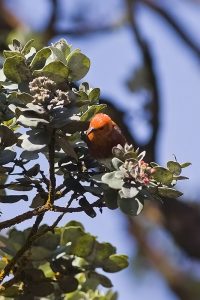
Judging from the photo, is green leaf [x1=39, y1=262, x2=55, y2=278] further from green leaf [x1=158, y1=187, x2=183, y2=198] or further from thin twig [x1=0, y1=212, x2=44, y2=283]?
green leaf [x1=158, y1=187, x2=183, y2=198]

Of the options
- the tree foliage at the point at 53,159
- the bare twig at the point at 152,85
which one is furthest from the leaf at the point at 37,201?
the bare twig at the point at 152,85

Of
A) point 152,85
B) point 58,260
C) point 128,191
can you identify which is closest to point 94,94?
point 128,191

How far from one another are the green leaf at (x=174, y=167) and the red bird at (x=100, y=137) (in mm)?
71

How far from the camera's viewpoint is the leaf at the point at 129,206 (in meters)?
0.83

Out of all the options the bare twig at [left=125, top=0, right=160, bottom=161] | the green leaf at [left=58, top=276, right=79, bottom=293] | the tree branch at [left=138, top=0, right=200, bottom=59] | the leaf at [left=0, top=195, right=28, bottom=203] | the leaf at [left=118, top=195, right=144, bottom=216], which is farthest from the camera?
the tree branch at [left=138, top=0, right=200, bottom=59]

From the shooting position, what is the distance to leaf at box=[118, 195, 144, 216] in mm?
825

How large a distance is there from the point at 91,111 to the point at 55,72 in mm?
61

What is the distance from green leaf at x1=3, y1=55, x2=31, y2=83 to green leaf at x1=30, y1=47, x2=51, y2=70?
0.01m

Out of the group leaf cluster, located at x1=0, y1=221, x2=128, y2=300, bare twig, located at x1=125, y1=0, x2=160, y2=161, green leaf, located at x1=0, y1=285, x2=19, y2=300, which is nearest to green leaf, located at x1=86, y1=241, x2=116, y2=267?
leaf cluster, located at x1=0, y1=221, x2=128, y2=300

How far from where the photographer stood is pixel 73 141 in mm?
914

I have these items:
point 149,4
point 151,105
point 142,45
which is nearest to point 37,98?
point 151,105

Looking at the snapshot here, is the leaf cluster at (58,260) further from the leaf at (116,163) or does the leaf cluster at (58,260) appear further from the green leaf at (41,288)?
the leaf at (116,163)

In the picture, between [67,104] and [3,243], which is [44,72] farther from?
[3,243]

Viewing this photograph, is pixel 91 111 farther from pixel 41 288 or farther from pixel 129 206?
pixel 41 288
